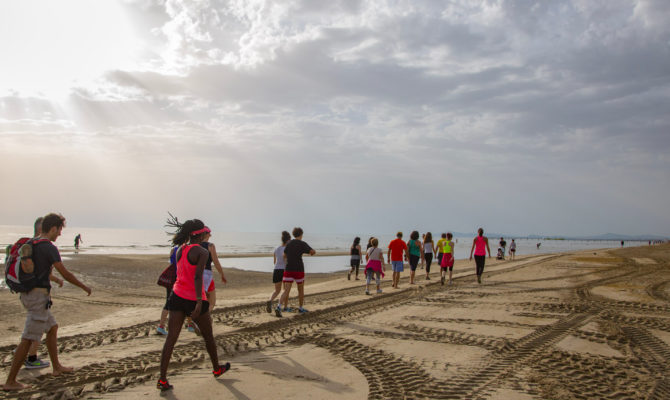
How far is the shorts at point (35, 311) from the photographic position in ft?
15.2

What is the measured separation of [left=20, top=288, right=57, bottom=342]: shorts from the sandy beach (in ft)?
1.96

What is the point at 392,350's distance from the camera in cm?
612

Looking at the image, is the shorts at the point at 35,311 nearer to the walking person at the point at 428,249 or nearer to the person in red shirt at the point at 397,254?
the person in red shirt at the point at 397,254

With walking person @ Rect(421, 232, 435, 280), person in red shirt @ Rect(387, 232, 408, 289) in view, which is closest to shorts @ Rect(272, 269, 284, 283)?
person in red shirt @ Rect(387, 232, 408, 289)

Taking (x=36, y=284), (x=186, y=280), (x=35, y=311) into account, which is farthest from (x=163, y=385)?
(x=36, y=284)

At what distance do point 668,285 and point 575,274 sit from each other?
388 centimetres

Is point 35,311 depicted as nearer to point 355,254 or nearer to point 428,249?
point 355,254

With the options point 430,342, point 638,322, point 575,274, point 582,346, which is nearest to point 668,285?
point 575,274

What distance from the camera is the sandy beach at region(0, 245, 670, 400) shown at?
15.0 ft

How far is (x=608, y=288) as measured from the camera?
42.9 ft

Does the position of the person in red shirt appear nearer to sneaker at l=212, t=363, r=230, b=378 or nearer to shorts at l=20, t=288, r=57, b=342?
sneaker at l=212, t=363, r=230, b=378

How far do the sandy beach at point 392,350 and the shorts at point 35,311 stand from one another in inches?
23.5

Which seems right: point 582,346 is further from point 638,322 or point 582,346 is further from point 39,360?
point 39,360

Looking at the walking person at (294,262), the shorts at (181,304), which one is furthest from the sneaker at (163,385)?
the walking person at (294,262)
